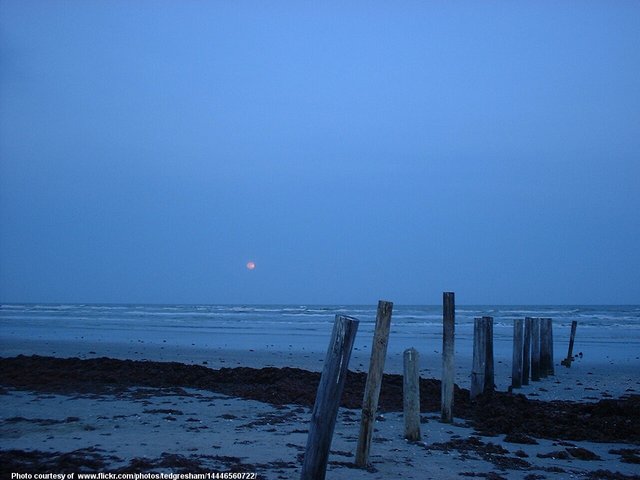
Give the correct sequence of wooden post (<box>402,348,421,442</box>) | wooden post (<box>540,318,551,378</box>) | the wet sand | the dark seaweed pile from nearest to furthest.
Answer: the wet sand, wooden post (<box>402,348,421,442</box>), the dark seaweed pile, wooden post (<box>540,318,551,378</box>)

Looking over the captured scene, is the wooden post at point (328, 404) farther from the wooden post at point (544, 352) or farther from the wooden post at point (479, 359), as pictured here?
the wooden post at point (544, 352)

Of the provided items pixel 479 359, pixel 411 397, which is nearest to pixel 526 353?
pixel 479 359

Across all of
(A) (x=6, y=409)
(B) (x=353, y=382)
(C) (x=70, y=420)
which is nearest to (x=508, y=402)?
(B) (x=353, y=382)

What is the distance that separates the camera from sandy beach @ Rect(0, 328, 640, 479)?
6547 mm

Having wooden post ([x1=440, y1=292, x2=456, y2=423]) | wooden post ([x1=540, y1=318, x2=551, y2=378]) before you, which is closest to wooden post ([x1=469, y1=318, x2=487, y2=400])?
wooden post ([x1=440, y1=292, x2=456, y2=423])

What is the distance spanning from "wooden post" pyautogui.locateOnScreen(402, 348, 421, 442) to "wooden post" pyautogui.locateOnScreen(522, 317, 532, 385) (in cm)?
746

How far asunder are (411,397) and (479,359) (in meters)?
3.48

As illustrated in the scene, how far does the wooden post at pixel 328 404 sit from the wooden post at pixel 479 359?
6208 mm

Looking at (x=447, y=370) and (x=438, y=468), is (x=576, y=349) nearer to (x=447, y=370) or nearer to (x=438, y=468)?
(x=447, y=370)

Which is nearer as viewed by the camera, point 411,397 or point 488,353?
point 411,397

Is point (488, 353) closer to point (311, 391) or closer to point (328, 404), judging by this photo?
point (311, 391)

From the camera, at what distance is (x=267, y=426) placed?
857 centimetres

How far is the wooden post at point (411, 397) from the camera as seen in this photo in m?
8.04

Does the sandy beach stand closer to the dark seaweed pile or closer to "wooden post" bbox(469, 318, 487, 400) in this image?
the dark seaweed pile
